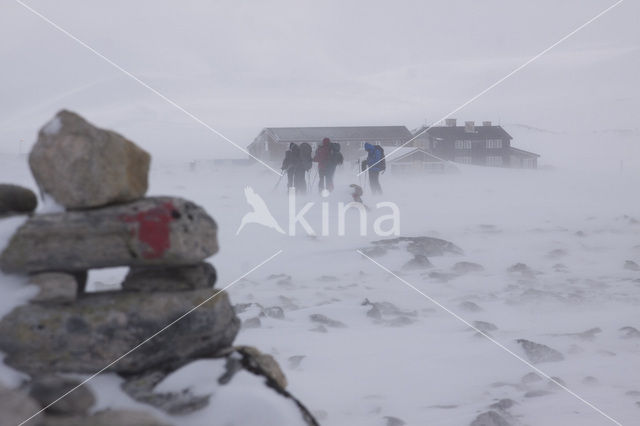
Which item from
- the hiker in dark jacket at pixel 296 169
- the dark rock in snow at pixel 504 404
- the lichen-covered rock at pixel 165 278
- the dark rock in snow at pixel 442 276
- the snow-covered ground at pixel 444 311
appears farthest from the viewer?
the hiker in dark jacket at pixel 296 169

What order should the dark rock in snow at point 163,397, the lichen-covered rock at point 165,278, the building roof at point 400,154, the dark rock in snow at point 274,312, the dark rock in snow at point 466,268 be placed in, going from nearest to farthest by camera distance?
the dark rock in snow at point 163,397 → the lichen-covered rock at point 165,278 → the dark rock in snow at point 274,312 → the dark rock in snow at point 466,268 → the building roof at point 400,154

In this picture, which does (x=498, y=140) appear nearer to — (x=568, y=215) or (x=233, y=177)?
(x=233, y=177)

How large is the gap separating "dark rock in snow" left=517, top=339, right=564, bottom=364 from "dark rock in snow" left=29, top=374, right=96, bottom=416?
597 cm

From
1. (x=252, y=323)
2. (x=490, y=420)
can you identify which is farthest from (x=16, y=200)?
(x=490, y=420)

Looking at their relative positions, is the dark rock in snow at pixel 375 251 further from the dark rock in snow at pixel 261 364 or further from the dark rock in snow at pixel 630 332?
the dark rock in snow at pixel 261 364

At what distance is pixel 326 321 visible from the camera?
1016 centimetres

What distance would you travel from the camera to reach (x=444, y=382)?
7906mm

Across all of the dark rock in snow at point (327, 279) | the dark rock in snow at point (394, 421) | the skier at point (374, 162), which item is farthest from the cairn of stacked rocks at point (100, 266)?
the skier at point (374, 162)

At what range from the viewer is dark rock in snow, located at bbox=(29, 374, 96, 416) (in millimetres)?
4453

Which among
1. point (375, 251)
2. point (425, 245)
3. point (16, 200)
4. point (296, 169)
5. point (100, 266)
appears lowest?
point (375, 251)

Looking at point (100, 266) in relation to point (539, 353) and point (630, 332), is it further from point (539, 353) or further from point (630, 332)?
point (630, 332)

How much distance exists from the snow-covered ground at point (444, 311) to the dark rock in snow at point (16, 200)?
0.83 meters

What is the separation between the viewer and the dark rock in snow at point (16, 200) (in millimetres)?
5629

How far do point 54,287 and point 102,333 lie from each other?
0.52 meters
